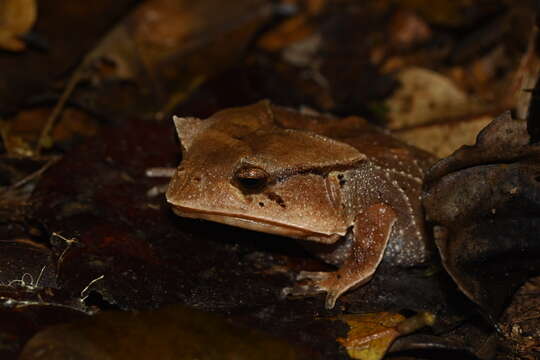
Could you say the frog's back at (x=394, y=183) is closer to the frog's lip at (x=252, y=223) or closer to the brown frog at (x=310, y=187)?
the brown frog at (x=310, y=187)

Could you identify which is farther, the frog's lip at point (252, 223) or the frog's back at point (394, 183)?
the frog's back at point (394, 183)

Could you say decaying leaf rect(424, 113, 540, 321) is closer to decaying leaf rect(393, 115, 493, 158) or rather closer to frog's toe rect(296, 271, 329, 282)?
frog's toe rect(296, 271, 329, 282)

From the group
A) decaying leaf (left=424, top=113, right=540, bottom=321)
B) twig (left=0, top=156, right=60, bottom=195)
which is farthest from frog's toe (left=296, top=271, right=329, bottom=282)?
twig (left=0, top=156, right=60, bottom=195)

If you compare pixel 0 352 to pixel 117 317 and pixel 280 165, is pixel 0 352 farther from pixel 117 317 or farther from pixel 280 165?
pixel 280 165

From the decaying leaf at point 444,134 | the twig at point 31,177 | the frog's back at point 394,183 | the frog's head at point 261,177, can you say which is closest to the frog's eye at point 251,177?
the frog's head at point 261,177

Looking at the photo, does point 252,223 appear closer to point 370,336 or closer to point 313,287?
point 313,287

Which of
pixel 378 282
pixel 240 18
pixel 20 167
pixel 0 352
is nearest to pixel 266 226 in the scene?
pixel 378 282

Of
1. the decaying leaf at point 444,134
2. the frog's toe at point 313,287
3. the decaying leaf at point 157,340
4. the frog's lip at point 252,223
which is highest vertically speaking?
the decaying leaf at point 444,134

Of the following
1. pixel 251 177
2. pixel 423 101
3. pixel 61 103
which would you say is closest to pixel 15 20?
pixel 61 103
